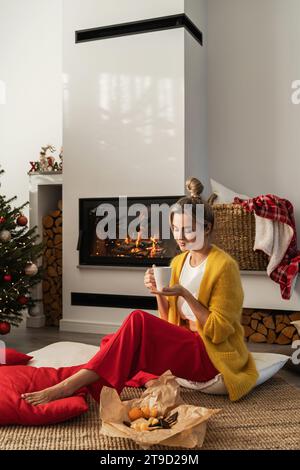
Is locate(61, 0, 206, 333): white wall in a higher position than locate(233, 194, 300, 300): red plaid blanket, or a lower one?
higher

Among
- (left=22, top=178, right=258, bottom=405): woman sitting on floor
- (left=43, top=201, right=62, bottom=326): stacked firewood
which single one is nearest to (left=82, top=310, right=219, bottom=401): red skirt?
(left=22, top=178, right=258, bottom=405): woman sitting on floor

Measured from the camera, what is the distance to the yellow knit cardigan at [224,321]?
7.05 feet

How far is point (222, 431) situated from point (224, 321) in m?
0.42

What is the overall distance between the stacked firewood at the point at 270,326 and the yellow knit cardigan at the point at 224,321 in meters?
1.47

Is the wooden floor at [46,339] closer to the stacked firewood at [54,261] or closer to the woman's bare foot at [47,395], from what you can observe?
the stacked firewood at [54,261]

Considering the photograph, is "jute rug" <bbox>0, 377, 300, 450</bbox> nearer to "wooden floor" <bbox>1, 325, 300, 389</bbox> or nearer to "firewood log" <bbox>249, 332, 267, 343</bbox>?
"wooden floor" <bbox>1, 325, 300, 389</bbox>

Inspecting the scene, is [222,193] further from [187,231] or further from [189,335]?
[189,335]

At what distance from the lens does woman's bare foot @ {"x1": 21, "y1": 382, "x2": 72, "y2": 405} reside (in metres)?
1.95

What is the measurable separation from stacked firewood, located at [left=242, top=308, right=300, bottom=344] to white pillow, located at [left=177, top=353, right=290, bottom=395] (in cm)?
94

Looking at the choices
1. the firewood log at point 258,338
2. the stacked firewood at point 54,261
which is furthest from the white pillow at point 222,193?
the stacked firewood at point 54,261

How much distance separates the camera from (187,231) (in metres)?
2.18

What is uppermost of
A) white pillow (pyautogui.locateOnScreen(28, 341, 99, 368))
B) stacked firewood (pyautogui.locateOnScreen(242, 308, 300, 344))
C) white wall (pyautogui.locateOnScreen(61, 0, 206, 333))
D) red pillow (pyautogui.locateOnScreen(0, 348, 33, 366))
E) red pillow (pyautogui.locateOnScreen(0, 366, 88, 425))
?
white wall (pyautogui.locateOnScreen(61, 0, 206, 333))

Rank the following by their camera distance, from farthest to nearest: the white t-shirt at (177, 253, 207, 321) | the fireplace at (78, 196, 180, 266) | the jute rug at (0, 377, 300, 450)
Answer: the fireplace at (78, 196, 180, 266) → the white t-shirt at (177, 253, 207, 321) → the jute rug at (0, 377, 300, 450)

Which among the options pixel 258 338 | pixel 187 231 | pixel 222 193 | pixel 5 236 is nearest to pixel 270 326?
pixel 258 338
